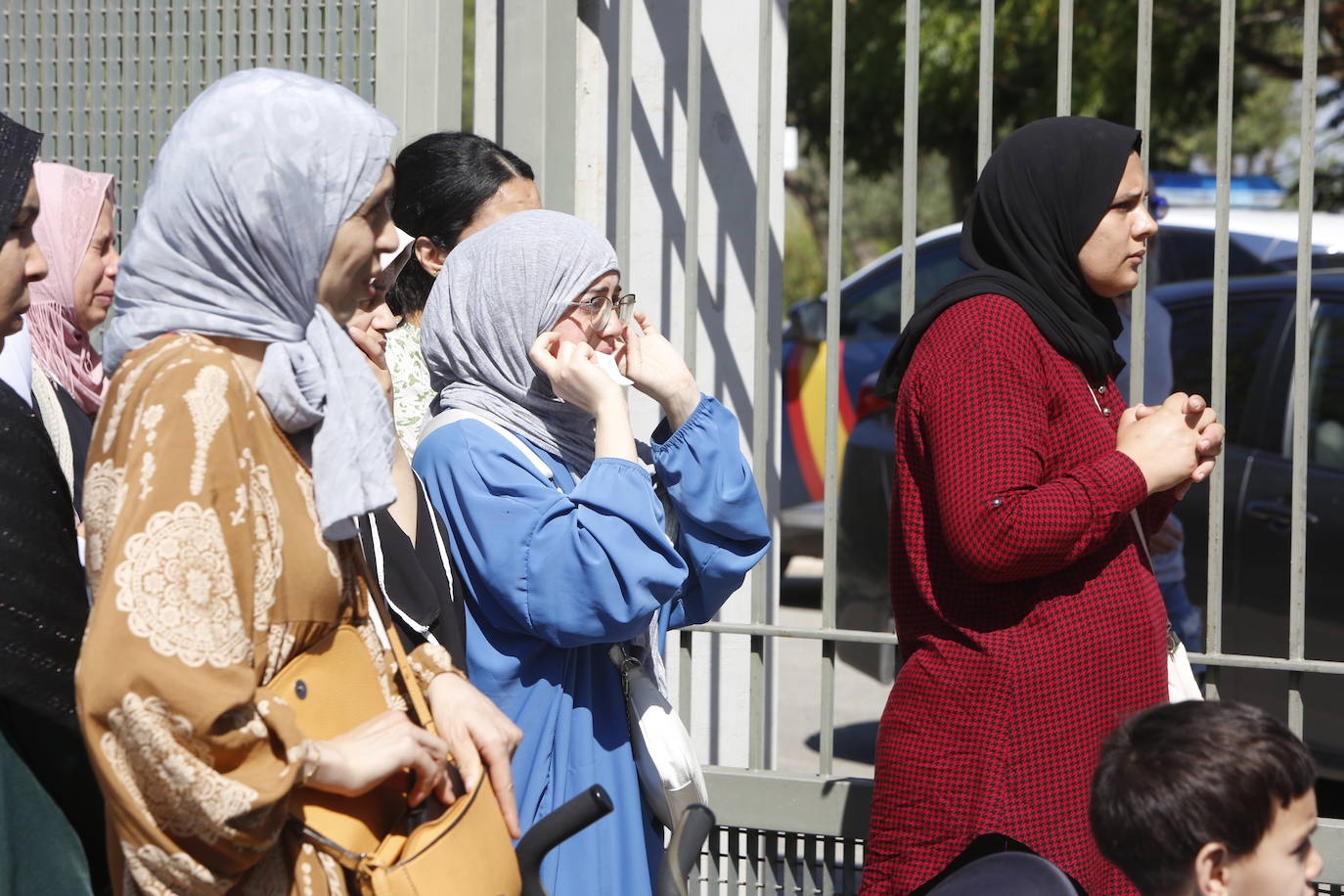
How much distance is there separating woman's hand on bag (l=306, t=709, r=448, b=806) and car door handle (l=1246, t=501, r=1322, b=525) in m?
3.83

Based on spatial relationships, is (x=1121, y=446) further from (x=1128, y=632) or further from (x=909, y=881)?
(x=909, y=881)

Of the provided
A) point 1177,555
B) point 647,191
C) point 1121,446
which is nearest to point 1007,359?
point 1121,446

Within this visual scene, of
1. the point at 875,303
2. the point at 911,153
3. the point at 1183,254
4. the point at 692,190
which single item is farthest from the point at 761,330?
the point at 875,303

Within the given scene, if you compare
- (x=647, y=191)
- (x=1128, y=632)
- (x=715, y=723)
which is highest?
(x=647, y=191)

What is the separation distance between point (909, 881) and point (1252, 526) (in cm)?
292

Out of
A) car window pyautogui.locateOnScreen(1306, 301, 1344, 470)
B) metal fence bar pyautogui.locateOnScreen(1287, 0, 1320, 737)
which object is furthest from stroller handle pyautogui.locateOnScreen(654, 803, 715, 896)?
car window pyautogui.locateOnScreen(1306, 301, 1344, 470)

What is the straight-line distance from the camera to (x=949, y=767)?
8.47ft

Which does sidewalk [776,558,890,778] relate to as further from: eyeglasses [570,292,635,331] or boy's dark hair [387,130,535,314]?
eyeglasses [570,292,635,331]

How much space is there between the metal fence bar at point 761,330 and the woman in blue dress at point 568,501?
36.1 inches

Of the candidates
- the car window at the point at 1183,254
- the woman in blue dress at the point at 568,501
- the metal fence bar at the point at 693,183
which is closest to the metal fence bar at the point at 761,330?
the metal fence bar at the point at 693,183

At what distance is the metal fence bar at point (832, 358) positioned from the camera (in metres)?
3.42

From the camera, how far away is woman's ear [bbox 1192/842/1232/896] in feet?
6.43

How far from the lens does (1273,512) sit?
5.05m

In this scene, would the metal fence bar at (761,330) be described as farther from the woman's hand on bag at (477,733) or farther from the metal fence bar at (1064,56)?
the woman's hand on bag at (477,733)
